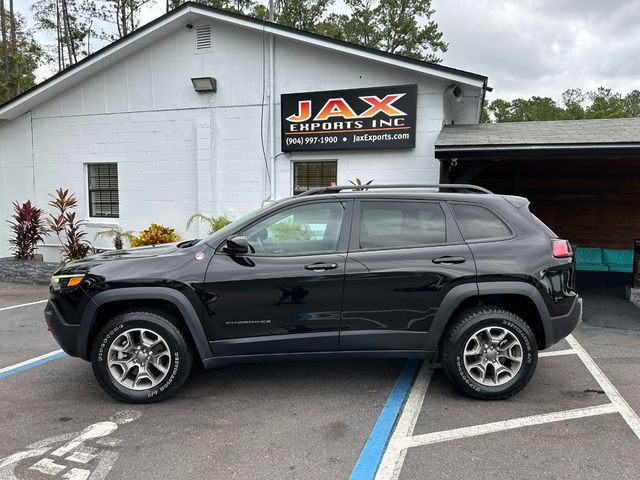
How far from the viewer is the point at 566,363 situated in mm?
4566

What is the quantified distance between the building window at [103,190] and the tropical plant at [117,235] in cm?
46

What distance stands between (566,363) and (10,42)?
31.1 m

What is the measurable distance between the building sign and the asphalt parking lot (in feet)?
17.4

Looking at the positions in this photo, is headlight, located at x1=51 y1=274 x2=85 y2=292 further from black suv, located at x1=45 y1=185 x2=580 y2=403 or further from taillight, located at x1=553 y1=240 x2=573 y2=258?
taillight, located at x1=553 y1=240 x2=573 y2=258

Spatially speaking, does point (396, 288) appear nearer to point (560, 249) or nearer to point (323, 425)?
point (323, 425)

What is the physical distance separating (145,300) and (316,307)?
1.41 m

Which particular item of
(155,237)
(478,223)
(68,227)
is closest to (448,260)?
(478,223)

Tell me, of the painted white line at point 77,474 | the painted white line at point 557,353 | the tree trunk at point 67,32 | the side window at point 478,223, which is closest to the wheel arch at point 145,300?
the painted white line at point 77,474

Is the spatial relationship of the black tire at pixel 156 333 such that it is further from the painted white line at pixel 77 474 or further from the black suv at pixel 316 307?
the painted white line at pixel 77 474

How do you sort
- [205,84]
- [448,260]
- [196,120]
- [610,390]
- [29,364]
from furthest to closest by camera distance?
[196,120]
[205,84]
[29,364]
[610,390]
[448,260]

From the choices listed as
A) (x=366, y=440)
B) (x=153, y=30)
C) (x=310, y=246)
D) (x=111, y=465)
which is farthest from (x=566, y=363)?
(x=153, y=30)

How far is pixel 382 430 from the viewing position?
10.5ft

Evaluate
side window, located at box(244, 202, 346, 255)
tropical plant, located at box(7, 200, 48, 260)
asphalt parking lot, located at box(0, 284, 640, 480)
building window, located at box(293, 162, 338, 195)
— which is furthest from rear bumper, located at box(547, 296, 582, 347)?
tropical plant, located at box(7, 200, 48, 260)

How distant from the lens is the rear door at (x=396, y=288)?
356 centimetres
